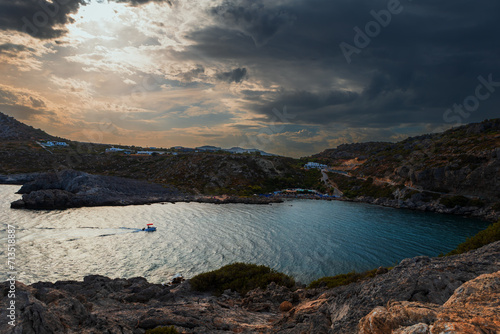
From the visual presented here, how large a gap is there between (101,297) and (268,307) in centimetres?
1462

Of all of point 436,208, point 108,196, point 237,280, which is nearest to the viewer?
point 237,280

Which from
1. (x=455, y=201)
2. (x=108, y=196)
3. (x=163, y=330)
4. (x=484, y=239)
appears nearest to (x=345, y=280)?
(x=484, y=239)

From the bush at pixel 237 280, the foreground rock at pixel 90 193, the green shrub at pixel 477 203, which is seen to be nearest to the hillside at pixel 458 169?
the green shrub at pixel 477 203

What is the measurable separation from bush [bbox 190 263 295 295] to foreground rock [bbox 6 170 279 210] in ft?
204

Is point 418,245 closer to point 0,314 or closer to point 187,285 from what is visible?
point 187,285

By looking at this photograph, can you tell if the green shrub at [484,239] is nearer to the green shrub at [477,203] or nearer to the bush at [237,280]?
the bush at [237,280]

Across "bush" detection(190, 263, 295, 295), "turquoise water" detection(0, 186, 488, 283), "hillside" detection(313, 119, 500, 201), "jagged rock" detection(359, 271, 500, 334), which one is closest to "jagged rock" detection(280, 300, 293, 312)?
"bush" detection(190, 263, 295, 295)

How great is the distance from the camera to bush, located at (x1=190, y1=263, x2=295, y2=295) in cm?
2764

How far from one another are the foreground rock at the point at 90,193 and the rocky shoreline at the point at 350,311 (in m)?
66.0

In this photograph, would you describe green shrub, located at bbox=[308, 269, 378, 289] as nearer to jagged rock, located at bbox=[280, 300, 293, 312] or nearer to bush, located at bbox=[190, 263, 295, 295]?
bush, located at bbox=[190, 263, 295, 295]

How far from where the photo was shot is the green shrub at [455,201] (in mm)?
80188

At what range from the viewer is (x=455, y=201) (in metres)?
81.2

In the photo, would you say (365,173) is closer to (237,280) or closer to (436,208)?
(436,208)

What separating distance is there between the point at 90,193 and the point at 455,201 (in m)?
122
